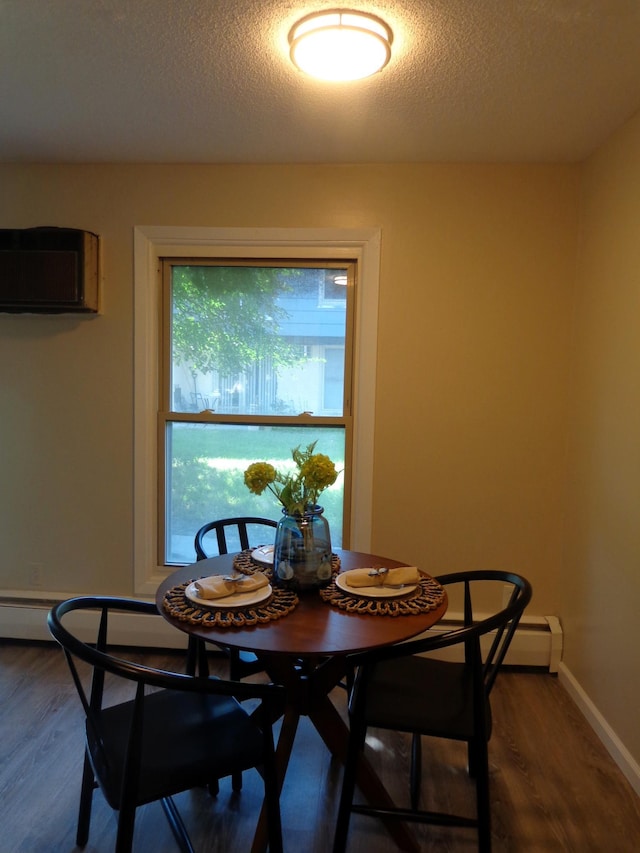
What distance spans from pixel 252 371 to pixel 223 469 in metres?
0.55

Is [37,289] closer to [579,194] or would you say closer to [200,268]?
[200,268]

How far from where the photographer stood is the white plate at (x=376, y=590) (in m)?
1.72

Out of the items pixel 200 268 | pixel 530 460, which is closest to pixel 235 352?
pixel 200 268

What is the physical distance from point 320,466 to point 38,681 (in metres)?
1.86

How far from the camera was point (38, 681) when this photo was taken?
2.54 metres

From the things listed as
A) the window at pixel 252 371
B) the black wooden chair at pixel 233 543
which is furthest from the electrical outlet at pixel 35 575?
the black wooden chair at pixel 233 543

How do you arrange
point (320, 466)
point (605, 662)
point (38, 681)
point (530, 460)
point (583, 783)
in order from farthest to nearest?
point (530, 460) < point (38, 681) < point (605, 662) < point (583, 783) < point (320, 466)

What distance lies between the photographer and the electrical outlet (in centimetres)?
292

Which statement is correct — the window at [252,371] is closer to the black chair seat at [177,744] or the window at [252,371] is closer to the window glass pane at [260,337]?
the window glass pane at [260,337]

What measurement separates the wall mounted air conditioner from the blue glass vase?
169 centimetres

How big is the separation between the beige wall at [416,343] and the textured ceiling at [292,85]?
0.13m

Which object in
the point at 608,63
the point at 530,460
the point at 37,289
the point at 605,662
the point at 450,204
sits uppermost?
the point at 608,63

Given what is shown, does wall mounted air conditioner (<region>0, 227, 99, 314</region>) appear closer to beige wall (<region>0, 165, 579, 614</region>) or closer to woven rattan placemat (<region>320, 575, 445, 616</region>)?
beige wall (<region>0, 165, 579, 614</region>)

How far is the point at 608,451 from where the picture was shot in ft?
7.44
